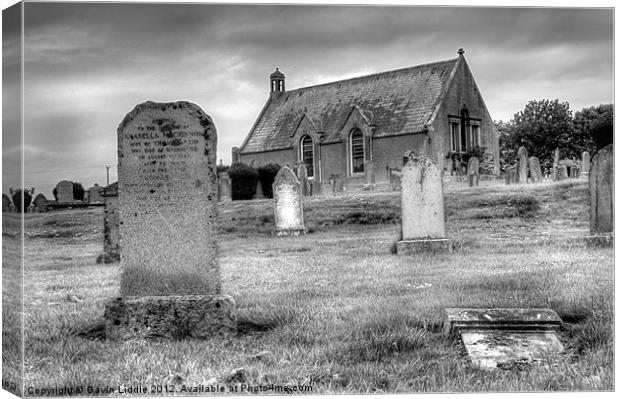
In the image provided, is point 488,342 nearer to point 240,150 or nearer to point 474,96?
point 474,96

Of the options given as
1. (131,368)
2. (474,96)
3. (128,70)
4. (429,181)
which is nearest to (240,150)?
(474,96)

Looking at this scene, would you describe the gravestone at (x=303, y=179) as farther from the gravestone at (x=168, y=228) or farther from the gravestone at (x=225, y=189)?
the gravestone at (x=168, y=228)

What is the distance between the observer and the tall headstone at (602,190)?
10133 millimetres

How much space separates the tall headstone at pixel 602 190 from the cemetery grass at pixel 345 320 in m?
0.47

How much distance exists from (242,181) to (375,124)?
8194 millimetres

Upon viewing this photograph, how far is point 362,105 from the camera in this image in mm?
33781

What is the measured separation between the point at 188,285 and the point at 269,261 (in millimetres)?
5120

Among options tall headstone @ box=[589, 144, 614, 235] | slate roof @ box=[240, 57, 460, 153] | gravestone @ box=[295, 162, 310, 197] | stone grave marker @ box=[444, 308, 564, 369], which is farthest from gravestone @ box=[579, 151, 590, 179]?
stone grave marker @ box=[444, 308, 564, 369]

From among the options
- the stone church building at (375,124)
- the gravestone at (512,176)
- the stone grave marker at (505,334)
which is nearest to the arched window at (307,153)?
the stone church building at (375,124)

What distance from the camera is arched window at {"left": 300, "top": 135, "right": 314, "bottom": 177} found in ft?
117

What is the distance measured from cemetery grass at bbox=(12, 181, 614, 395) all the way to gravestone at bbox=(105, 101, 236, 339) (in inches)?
8.6

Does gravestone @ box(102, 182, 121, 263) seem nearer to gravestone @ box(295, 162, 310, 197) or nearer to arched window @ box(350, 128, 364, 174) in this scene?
gravestone @ box(295, 162, 310, 197)

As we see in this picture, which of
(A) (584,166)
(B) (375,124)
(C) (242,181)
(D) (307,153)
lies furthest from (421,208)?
(D) (307,153)

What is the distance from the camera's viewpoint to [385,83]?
3347cm
